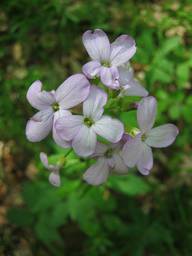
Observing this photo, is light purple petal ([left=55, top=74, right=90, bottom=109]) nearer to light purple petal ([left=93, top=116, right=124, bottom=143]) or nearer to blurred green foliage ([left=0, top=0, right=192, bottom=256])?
light purple petal ([left=93, top=116, right=124, bottom=143])

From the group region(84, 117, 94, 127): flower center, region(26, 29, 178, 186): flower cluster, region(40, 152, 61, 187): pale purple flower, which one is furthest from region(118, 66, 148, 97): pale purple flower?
region(40, 152, 61, 187): pale purple flower

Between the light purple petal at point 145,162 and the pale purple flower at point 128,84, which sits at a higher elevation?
the pale purple flower at point 128,84

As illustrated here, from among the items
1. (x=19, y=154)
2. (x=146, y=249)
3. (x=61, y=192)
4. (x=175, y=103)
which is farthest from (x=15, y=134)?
(x=146, y=249)

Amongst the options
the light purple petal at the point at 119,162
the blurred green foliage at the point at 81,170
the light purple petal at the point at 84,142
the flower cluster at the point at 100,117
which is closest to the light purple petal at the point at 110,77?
the flower cluster at the point at 100,117

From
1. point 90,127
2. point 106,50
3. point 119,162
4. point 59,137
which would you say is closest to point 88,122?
point 90,127

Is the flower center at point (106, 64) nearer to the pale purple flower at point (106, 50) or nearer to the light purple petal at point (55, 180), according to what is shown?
the pale purple flower at point (106, 50)

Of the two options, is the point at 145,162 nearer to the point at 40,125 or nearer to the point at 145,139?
the point at 145,139

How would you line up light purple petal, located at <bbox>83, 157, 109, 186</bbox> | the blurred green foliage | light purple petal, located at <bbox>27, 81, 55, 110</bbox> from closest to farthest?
light purple petal, located at <bbox>27, 81, 55, 110</bbox>
light purple petal, located at <bbox>83, 157, 109, 186</bbox>
the blurred green foliage
